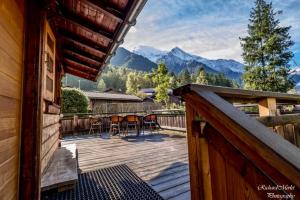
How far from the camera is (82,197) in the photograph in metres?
2.51

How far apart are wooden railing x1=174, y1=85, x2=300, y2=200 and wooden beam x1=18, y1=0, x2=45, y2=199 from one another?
1484mm

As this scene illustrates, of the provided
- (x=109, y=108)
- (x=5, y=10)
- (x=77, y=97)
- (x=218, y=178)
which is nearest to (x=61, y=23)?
(x=5, y=10)

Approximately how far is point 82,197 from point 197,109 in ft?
7.67

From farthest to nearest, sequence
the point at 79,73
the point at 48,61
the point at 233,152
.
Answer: the point at 79,73 → the point at 48,61 → the point at 233,152

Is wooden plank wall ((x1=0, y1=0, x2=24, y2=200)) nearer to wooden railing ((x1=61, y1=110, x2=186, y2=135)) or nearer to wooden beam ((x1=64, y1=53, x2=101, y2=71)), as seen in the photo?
wooden beam ((x1=64, y1=53, x2=101, y2=71))

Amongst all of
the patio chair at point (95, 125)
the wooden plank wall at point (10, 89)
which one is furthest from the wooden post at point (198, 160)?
the patio chair at point (95, 125)

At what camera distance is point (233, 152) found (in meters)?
0.73

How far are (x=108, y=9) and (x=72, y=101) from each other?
11008 millimetres

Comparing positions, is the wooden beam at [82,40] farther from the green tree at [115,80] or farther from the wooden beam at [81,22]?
the green tree at [115,80]

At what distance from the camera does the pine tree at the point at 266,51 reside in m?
16.0

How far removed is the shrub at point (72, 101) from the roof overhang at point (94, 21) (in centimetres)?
838

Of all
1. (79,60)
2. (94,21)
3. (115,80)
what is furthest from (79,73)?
(115,80)

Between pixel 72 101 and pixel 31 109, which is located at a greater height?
pixel 72 101

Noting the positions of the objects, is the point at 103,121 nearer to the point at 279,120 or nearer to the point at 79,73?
the point at 79,73
